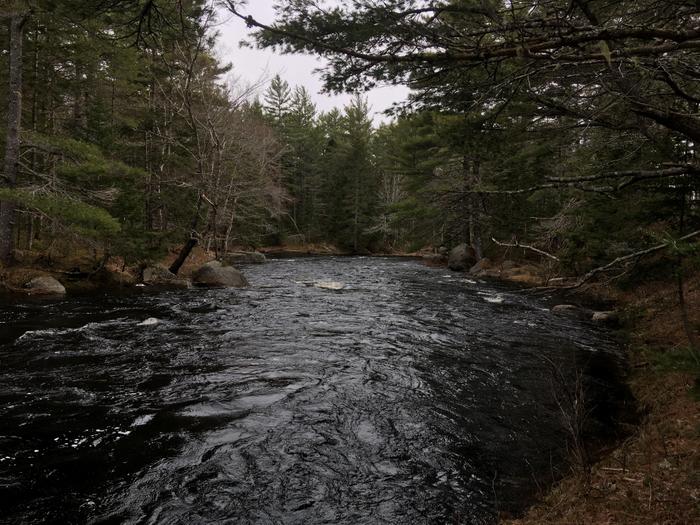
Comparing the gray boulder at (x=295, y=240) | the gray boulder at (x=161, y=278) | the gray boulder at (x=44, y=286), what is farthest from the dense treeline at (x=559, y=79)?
the gray boulder at (x=295, y=240)

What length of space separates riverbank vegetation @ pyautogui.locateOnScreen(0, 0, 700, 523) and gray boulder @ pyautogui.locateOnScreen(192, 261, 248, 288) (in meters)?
1.58

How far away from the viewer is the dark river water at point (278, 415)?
12.0 ft

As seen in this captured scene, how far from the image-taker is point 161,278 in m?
15.6

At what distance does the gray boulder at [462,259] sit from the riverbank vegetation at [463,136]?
2.71 feet

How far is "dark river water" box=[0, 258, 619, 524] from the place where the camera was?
366 cm

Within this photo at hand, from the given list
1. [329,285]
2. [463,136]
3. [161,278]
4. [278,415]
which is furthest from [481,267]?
[278,415]

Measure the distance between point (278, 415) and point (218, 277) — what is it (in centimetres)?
1103

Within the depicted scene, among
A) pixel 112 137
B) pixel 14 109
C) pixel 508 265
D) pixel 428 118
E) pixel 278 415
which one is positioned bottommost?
pixel 278 415

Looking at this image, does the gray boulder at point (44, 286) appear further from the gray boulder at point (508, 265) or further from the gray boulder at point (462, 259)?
the gray boulder at point (462, 259)

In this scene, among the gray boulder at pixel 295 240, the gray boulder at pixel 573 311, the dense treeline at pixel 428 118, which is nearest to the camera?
the dense treeline at pixel 428 118

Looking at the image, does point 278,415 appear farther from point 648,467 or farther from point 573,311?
point 573,311

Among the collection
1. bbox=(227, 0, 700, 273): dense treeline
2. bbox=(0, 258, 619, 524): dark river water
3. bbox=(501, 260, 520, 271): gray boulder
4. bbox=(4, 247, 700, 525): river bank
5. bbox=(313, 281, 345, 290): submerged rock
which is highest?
bbox=(227, 0, 700, 273): dense treeline

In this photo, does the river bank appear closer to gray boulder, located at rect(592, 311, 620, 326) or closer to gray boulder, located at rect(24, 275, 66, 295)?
gray boulder, located at rect(592, 311, 620, 326)

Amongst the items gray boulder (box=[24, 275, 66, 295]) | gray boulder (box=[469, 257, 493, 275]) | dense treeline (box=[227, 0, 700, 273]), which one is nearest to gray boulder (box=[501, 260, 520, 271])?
gray boulder (box=[469, 257, 493, 275])
